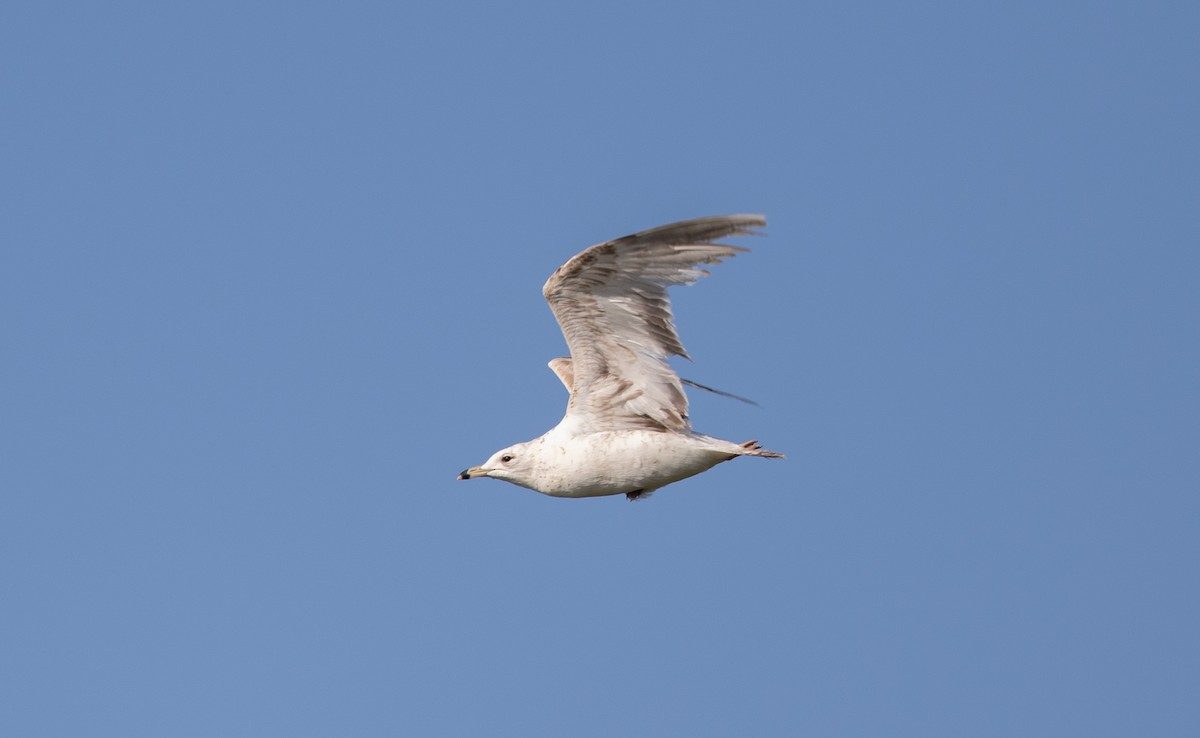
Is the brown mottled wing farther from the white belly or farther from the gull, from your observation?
the white belly

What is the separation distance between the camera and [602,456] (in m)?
26.3

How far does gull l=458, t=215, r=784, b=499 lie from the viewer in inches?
968

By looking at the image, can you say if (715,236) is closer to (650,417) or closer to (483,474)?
(650,417)

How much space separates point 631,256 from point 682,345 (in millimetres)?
1903

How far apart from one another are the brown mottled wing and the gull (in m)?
0.01

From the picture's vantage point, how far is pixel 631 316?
25.3 meters

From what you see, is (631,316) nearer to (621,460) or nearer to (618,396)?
(618,396)

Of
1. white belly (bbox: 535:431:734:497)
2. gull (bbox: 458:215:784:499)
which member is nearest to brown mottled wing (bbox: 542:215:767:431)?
gull (bbox: 458:215:784:499)

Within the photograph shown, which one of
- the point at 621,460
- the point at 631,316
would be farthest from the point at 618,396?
the point at 631,316

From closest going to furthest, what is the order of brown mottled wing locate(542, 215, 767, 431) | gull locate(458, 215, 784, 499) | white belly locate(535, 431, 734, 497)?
brown mottled wing locate(542, 215, 767, 431) → gull locate(458, 215, 784, 499) → white belly locate(535, 431, 734, 497)

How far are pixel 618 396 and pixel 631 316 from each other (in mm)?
1636

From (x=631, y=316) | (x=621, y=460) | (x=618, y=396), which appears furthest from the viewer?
(x=618, y=396)

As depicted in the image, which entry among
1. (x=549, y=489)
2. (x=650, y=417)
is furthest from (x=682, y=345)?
(x=549, y=489)

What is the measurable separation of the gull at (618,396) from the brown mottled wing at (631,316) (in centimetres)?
1
